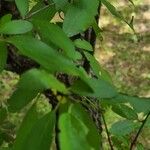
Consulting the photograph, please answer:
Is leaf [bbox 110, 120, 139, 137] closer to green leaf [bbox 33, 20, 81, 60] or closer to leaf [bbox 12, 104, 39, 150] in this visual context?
green leaf [bbox 33, 20, 81, 60]

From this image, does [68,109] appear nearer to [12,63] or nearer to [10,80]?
[12,63]

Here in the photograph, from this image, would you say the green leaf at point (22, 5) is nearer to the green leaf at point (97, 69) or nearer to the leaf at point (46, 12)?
the leaf at point (46, 12)

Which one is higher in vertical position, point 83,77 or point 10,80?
point 83,77

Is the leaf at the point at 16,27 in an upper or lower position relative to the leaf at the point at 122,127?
upper

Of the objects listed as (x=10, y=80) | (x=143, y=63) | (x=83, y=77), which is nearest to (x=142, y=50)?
(x=143, y=63)

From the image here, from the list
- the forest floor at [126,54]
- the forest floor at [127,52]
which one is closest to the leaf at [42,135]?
the forest floor at [126,54]

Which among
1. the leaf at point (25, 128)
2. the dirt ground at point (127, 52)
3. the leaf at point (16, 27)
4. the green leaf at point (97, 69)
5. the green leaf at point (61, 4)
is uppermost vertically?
the leaf at point (16, 27)

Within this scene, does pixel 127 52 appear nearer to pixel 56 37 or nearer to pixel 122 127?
pixel 122 127
